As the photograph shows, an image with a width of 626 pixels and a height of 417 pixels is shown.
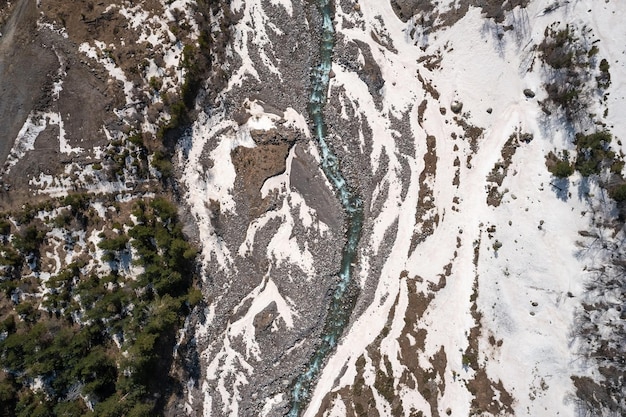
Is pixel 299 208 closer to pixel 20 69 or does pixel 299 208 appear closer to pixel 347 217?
pixel 347 217

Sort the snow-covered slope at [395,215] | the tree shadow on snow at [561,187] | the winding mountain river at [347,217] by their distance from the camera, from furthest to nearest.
Answer: the winding mountain river at [347,217], the snow-covered slope at [395,215], the tree shadow on snow at [561,187]

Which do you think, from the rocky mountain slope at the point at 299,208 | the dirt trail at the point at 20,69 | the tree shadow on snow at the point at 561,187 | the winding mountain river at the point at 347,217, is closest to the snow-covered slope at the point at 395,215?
the rocky mountain slope at the point at 299,208

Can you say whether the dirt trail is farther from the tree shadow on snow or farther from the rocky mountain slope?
the tree shadow on snow

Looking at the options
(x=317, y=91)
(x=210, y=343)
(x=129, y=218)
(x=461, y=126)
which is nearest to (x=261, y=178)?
(x=317, y=91)

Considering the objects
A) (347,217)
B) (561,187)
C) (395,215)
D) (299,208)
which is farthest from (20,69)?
(561,187)

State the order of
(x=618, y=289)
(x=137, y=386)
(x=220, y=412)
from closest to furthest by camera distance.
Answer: (x=618, y=289), (x=137, y=386), (x=220, y=412)

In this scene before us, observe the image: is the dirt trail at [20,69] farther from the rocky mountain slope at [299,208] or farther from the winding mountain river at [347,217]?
the winding mountain river at [347,217]

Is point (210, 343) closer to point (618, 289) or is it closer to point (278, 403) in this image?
point (278, 403)

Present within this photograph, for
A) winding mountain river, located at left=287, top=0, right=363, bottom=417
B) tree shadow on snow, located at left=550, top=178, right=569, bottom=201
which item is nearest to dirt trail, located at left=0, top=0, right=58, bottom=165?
winding mountain river, located at left=287, top=0, right=363, bottom=417
